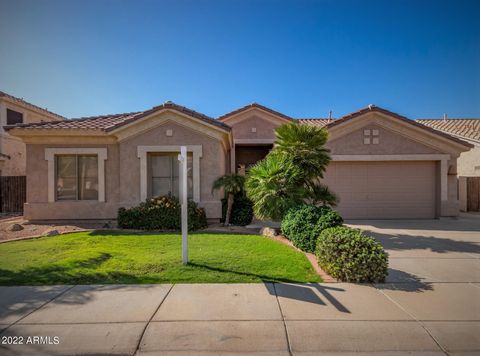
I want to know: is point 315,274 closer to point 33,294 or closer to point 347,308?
point 347,308

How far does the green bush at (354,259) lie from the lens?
4605 mm

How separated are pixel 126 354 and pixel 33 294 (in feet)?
8.46

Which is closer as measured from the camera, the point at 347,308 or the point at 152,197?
the point at 347,308

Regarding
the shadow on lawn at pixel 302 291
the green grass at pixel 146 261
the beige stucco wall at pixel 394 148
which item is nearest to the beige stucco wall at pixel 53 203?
the green grass at pixel 146 261

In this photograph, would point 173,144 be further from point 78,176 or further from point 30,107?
point 30,107

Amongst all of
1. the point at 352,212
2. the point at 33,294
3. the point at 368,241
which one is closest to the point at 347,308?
the point at 368,241

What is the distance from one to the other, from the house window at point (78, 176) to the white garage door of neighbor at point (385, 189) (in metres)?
10.4

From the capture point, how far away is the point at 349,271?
15.1 ft

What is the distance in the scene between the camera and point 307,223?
6.37 meters

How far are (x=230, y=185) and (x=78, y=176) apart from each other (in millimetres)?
6365

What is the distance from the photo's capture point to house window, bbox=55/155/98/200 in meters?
10.4

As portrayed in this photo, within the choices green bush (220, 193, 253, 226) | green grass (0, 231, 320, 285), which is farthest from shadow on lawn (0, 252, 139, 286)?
green bush (220, 193, 253, 226)

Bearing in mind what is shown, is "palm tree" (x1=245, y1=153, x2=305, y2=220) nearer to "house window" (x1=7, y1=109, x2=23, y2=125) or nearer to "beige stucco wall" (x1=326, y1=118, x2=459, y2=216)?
"beige stucco wall" (x1=326, y1=118, x2=459, y2=216)

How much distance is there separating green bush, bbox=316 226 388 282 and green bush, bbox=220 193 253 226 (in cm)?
516
